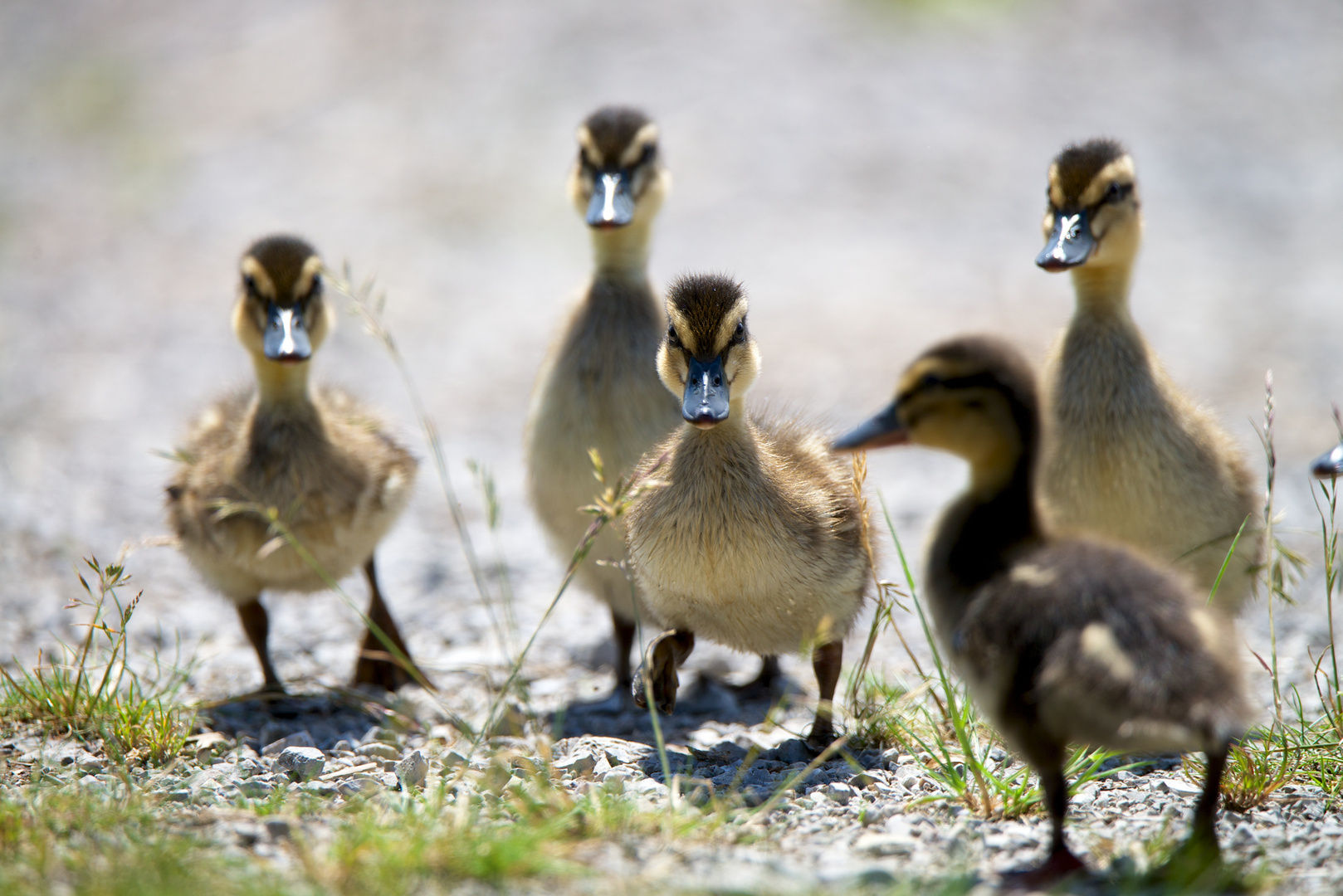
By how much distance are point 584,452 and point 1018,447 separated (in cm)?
214

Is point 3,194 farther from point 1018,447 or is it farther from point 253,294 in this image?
point 1018,447

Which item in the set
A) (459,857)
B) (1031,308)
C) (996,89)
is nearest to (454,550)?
(459,857)

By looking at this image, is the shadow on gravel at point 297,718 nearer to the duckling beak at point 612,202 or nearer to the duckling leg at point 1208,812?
the duckling beak at point 612,202

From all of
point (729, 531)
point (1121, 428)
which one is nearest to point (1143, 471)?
point (1121, 428)

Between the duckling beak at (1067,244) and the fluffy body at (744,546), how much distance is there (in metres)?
1.15

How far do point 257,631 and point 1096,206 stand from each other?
3769 mm

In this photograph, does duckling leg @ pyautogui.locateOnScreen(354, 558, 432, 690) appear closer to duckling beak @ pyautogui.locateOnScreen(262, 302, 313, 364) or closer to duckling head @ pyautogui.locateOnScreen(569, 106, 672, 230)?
duckling beak @ pyautogui.locateOnScreen(262, 302, 313, 364)

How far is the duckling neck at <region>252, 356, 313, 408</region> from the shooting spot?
16.6 ft

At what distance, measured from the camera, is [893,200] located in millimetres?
12492

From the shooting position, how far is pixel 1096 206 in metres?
4.68

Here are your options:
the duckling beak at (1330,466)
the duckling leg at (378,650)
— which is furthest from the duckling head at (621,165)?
the duckling beak at (1330,466)

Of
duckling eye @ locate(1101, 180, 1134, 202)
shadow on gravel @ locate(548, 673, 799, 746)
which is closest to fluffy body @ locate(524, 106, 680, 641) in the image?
shadow on gravel @ locate(548, 673, 799, 746)

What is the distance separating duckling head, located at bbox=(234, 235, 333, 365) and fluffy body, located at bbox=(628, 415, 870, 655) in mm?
1696

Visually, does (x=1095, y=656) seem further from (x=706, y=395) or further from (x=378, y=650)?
(x=378, y=650)
